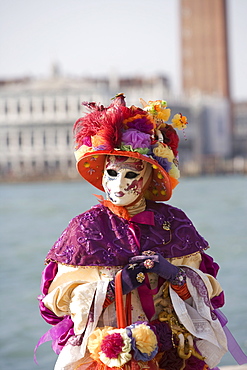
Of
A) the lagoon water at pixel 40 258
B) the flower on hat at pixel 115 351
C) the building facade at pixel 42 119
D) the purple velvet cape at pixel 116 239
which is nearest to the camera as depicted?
the flower on hat at pixel 115 351

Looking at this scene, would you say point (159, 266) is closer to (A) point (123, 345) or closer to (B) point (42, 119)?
(A) point (123, 345)

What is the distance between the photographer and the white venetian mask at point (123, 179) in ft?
7.71

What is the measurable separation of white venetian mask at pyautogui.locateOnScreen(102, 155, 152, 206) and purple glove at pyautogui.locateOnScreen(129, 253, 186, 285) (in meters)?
0.20

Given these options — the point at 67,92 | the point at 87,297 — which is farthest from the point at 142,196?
the point at 67,92

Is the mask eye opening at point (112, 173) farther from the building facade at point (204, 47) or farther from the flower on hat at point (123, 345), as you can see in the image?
the building facade at point (204, 47)

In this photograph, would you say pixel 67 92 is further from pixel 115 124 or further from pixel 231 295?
pixel 115 124

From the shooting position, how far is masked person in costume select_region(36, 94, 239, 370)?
223 centimetres

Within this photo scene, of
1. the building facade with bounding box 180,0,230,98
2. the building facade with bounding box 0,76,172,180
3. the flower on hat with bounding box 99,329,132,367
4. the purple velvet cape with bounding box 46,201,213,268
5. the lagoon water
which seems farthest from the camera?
the building facade with bounding box 180,0,230,98

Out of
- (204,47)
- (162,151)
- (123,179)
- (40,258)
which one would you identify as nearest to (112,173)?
(123,179)

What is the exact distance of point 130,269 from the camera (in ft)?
7.33

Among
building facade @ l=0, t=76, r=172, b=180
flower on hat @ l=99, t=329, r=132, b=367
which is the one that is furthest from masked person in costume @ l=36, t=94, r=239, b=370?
building facade @ l=0, t=76, r=172, b=180

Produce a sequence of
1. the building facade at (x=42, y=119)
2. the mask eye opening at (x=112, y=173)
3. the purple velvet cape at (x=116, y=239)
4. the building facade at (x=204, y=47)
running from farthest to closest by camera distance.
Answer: the building facade at (x=204, y=47), the building facade at (x=42, y=119), the mask eye opening at (x=112, y=173), the purple velvet cape at (x=116, y=239)

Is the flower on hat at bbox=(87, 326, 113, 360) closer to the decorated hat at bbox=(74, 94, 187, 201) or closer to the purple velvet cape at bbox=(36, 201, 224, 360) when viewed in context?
the purple velvet cape at bbox=(36, 201, 224, 360)

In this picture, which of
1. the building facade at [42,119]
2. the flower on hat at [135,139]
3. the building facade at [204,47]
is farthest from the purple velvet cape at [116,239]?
the building facade at [204,47]
